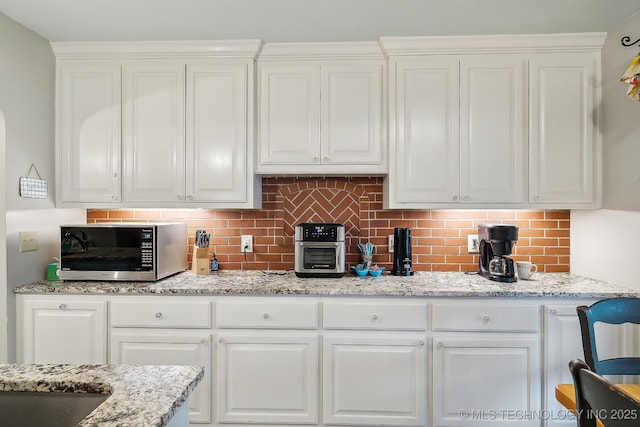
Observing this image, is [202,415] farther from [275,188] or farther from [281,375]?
[275,188]

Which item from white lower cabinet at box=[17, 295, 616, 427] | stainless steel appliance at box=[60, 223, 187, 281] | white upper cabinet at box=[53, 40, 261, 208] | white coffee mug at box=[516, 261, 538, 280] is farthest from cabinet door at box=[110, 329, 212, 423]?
white coffee mug at box=[516, 261, 538, 280]

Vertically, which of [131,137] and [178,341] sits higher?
[131,137]

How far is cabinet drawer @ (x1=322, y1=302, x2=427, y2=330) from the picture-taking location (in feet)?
6.83

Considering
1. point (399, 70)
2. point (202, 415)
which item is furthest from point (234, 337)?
point (399, 70)

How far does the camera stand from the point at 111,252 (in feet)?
7.46

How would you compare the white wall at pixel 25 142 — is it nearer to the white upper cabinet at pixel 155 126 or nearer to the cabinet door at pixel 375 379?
the white upper cabinet at pixel 155 126

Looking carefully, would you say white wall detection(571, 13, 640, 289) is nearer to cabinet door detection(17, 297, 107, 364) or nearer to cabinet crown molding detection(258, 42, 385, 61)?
cabinet crown molding detection(258, 42, 385, 61)

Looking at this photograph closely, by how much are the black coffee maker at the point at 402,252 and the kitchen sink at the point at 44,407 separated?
1927 mm

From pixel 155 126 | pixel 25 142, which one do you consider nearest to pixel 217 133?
pixel 155 126

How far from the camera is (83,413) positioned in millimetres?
873

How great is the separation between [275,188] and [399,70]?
1.16 meters

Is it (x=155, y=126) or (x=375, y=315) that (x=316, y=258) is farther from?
(x=155, y=126)

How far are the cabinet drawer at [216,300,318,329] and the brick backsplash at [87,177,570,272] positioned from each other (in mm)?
645

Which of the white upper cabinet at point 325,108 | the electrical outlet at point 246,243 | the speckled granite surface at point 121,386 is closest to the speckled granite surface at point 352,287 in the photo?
the electrical outlet at point 246,243
